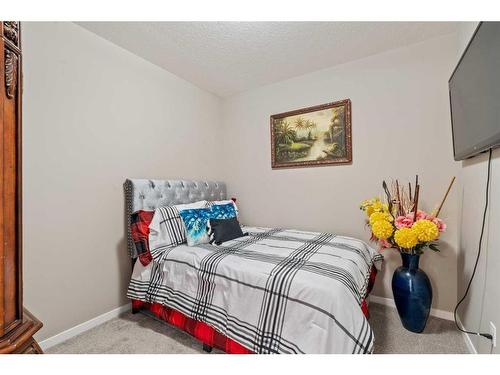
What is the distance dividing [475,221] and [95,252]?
9.70 ft

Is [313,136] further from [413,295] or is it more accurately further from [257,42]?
[413,295]

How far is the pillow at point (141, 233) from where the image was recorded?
202 centimetres

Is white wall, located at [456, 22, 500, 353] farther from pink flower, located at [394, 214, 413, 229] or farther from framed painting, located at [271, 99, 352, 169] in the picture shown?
framed painting, located at [271, 99, 352, 169]

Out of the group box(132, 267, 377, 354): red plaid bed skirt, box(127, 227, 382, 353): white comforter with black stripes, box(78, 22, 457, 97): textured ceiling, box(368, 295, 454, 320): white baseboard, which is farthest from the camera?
box(368, 295, 454, 320): white baseboard

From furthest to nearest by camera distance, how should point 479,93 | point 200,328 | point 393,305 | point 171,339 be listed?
point 393,305, point 171,339, point 200,328, point 479,93

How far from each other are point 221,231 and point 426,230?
5.37ft

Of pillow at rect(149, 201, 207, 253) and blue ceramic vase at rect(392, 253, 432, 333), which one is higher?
pillow at rect(149, 201, 207, 253)

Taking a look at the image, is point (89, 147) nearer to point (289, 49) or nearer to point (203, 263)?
point (203, 263)

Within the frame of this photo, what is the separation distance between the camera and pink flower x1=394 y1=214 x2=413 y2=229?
5.95 feet

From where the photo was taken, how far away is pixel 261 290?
4.72 ft

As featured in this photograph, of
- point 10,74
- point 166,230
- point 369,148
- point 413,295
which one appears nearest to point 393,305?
point 413,295

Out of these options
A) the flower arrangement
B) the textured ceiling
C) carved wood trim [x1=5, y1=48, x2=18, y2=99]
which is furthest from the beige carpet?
the textured ceiling

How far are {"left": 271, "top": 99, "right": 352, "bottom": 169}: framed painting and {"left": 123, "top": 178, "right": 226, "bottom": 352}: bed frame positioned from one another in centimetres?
104
